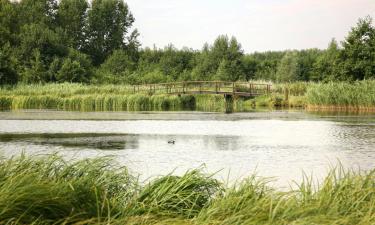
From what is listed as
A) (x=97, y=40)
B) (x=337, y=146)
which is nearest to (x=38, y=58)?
(x=97, y=40)

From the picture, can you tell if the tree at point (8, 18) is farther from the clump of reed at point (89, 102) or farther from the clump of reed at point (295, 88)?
the clump of reed at point (295, 88)

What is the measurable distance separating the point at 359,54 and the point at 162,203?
36450 mm

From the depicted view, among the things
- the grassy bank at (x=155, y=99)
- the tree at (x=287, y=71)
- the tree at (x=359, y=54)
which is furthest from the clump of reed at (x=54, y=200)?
the tree at (x=287, y=71)

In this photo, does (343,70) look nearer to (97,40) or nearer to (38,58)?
(38,58)

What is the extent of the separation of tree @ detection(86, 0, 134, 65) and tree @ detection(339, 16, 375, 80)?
46.9m

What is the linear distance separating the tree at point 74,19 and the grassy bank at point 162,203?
245 ft

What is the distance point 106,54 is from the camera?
83.1 m

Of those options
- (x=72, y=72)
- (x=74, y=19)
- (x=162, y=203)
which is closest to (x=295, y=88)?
(x=72, y=72)

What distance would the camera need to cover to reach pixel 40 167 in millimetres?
7777

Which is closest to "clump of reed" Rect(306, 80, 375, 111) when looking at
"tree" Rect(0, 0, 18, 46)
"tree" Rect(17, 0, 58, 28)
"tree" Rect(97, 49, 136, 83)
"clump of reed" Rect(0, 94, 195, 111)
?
"clump of reed" Rect(0, 94, 195, 111)

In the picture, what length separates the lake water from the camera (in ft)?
46.2

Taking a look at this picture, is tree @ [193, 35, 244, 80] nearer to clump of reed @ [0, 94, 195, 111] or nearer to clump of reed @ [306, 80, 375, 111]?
clump of reed @ [0, 94, 195, 111]

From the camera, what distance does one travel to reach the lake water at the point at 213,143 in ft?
46.2

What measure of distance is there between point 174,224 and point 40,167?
3044 millimetres
